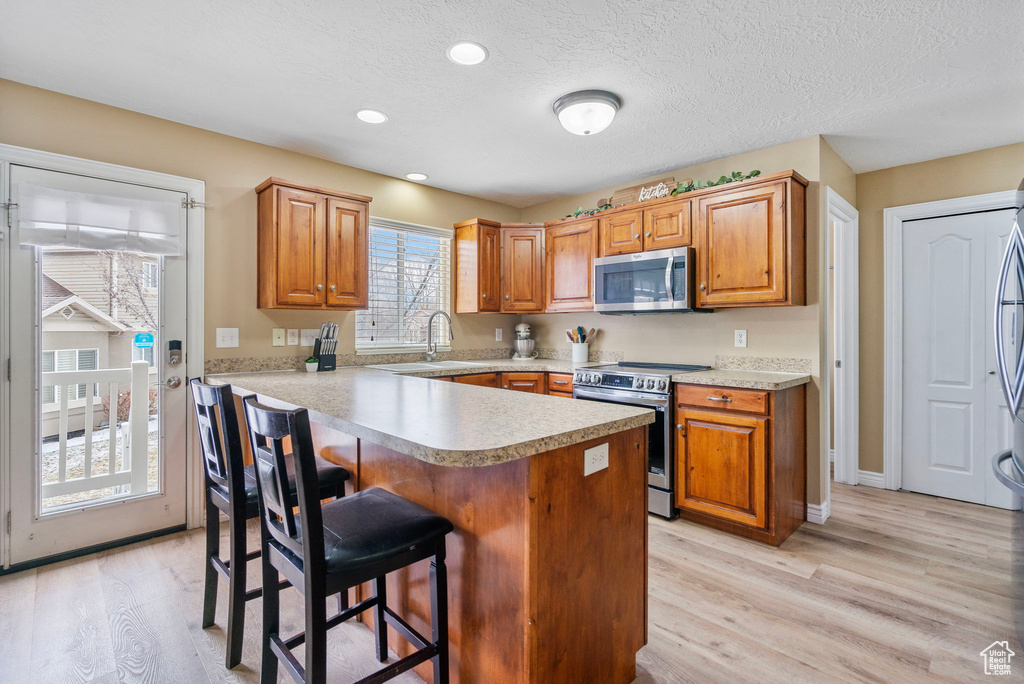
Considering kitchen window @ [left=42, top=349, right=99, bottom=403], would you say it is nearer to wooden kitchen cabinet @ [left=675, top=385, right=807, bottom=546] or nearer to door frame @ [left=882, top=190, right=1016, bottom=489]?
wooden kitchen cabinet @ [left=675, top=385, right=807, bottom=546]

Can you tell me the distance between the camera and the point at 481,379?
3670 millimetres

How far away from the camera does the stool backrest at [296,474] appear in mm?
1157

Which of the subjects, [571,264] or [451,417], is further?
[571,264]

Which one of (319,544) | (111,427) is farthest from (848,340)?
(111,427)

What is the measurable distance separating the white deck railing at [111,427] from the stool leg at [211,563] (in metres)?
1.20

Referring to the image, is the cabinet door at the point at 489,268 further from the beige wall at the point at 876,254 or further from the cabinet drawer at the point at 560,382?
the beige wall at the point at 876,254

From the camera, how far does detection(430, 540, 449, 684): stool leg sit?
138cm

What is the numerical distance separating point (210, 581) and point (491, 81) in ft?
8.37

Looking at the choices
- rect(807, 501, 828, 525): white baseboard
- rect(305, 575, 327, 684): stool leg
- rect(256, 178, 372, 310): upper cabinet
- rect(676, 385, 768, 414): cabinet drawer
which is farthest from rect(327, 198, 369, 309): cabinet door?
rect(807, 501, 828, 525): white baseboard

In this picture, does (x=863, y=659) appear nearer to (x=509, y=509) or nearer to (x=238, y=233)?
(x=509, y=509)

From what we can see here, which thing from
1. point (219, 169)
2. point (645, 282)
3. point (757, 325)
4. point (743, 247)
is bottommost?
point (757, 325)

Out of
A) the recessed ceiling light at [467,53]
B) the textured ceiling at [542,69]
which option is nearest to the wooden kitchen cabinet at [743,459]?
the textured ceiling at [542,69]

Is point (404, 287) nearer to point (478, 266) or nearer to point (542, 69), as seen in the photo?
point (478, 266)

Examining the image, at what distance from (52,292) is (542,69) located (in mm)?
2718
